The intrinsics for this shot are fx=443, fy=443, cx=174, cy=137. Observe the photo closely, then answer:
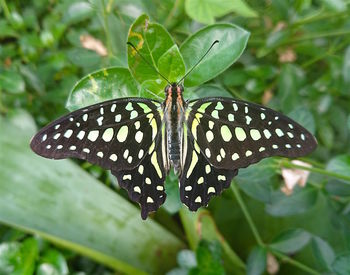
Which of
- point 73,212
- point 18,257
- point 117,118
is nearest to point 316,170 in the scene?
point 117,118

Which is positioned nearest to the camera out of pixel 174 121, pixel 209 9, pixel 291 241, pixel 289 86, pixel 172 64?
pixel 172 64

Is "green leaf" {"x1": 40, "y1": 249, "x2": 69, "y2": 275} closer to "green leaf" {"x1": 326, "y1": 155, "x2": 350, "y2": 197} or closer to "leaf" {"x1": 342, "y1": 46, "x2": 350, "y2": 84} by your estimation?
"green leaf" {"x1": 326, "y1": 155, "x2": 350, "y2": 197}

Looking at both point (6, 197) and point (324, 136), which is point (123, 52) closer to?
point (6, 197)

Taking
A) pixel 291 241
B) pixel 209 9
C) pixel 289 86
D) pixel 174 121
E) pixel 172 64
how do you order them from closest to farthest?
pixel 172 64
pixel 174 121
pixel 209 9
pixel 291 241
pixel 289 86

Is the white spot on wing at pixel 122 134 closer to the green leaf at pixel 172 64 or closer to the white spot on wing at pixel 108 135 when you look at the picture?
the white spot on wing at pixel 108 135

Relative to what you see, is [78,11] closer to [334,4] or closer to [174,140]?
[174,140]

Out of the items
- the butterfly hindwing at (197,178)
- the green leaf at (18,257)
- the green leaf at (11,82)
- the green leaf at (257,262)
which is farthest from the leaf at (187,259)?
the green leaf at (11,82)
